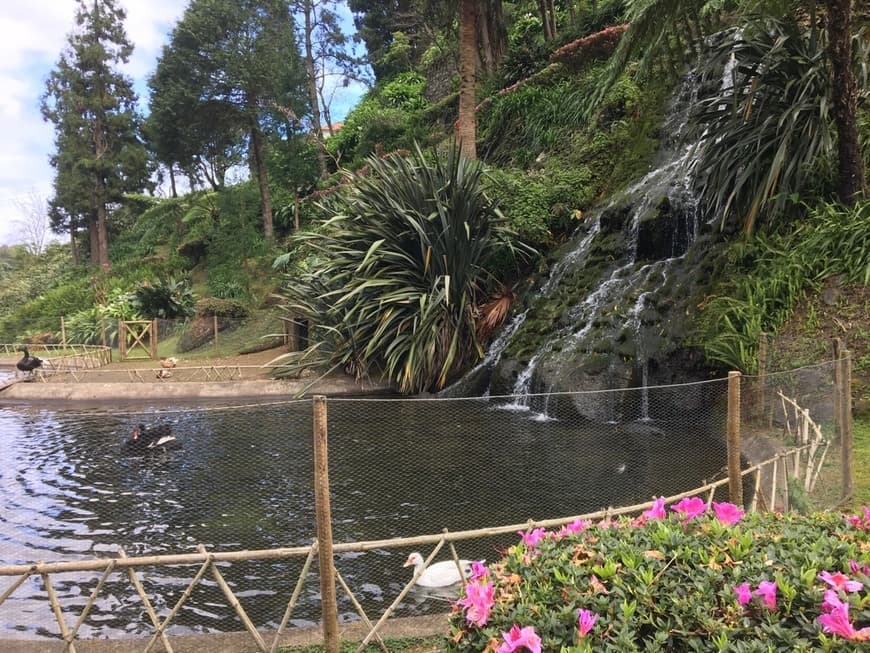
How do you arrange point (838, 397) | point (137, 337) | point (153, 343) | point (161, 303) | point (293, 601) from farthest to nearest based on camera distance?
point (161, 303) < point (137, 337) < point (153, 343) < point (838, 397) < point (293, 601)

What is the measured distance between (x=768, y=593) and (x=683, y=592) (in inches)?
9.1

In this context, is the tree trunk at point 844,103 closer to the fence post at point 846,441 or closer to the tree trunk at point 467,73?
the fence post at point 846,441

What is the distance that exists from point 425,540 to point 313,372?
31.8ft

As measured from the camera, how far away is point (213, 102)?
85.5 ft

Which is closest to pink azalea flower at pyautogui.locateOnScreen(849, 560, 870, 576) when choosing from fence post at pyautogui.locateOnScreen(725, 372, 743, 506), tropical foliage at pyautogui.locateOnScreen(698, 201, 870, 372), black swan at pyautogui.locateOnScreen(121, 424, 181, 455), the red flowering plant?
fence post at pyautogui.locateOnScreen(725, 372, 743, 506)

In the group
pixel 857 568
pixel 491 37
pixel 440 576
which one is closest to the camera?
pixel 857 568

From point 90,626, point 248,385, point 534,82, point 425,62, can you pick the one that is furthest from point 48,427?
point 425,62

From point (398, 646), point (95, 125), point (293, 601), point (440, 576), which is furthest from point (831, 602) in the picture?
point (95, 125)

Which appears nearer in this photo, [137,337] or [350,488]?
[350,488]

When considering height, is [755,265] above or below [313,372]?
above

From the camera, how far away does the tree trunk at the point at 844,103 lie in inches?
272

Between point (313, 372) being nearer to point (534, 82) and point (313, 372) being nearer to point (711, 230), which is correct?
point (711, 230)

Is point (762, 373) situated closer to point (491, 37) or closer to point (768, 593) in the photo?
point (768, 593)

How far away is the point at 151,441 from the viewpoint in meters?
7.86
